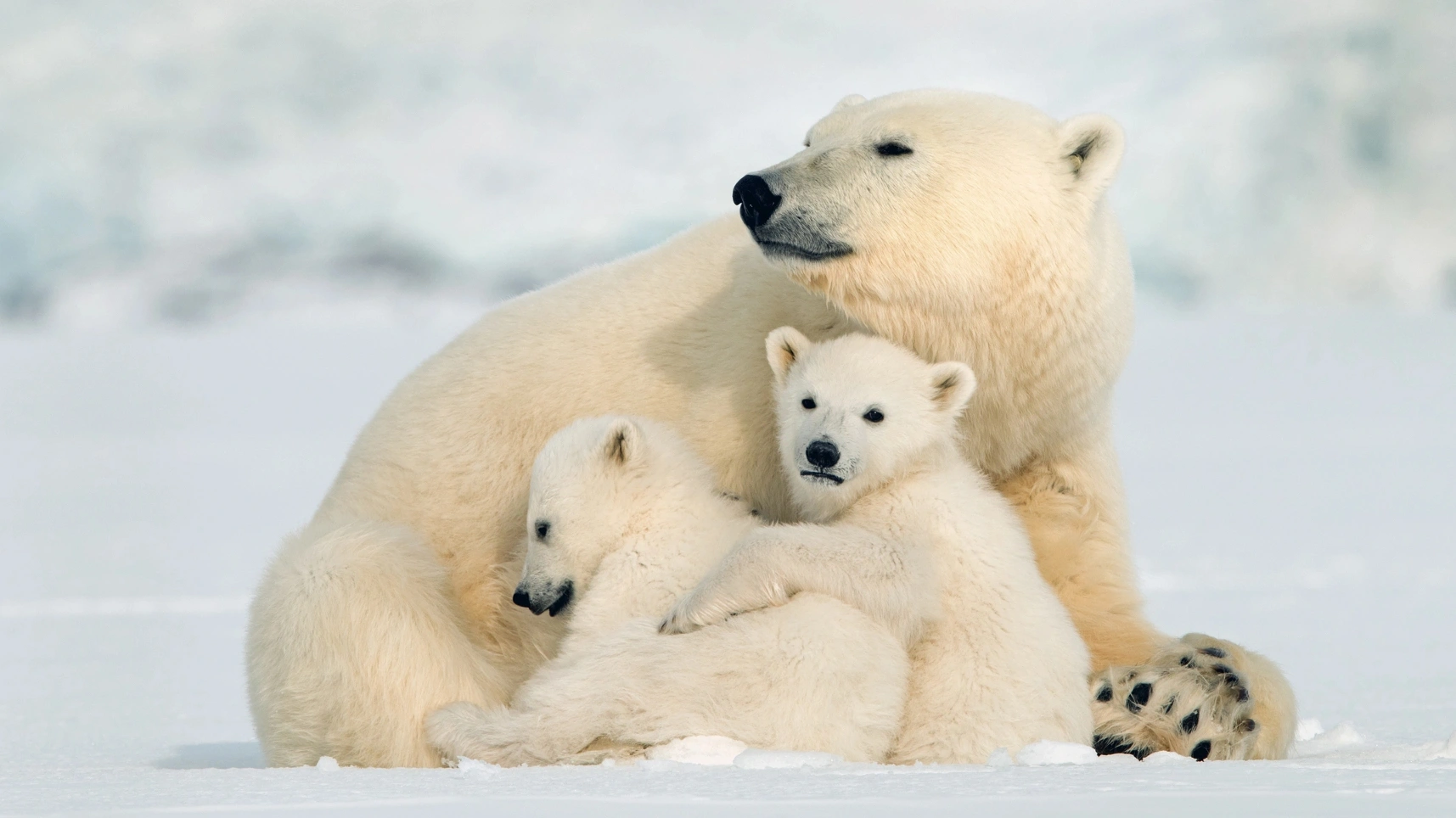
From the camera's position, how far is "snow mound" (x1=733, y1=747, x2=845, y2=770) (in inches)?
109

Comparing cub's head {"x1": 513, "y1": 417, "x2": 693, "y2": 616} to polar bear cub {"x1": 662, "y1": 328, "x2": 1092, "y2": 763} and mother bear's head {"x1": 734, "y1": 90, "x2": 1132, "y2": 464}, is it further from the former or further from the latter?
mother bear's head {"x1": 734, "y1": 90, "x2": 1132, "y2": 464}

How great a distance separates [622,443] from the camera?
3.44 metres

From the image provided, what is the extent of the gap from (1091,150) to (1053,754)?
1407mm

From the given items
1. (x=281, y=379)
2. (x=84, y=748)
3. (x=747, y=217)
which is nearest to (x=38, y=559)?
(x=84, y=748)

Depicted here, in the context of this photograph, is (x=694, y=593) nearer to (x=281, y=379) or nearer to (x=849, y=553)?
(x=849, y=553)

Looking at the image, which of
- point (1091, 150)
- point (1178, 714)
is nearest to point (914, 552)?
point (1178, 714)

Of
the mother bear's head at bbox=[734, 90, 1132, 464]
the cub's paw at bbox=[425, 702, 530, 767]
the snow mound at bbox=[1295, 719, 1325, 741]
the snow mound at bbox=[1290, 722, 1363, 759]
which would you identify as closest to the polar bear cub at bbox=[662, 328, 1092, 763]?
the mother bear's head at bbox=[734, 90, 1132, 464]

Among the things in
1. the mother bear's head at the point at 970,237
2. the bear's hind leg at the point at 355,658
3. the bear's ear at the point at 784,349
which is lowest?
the bear's hind leg at the point at 355,658

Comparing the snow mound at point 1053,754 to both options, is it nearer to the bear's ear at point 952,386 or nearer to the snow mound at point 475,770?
the bear's ear at point 952,386

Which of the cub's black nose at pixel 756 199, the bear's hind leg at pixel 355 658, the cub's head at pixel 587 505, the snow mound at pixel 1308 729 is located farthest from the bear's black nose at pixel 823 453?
the snow mound at pixel 1308 729

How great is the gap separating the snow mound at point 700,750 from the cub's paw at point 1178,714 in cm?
100

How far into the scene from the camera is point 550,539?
3.47 meters

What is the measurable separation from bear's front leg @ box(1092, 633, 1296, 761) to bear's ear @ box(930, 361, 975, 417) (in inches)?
29.9

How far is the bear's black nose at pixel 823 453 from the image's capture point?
10.5 feet
